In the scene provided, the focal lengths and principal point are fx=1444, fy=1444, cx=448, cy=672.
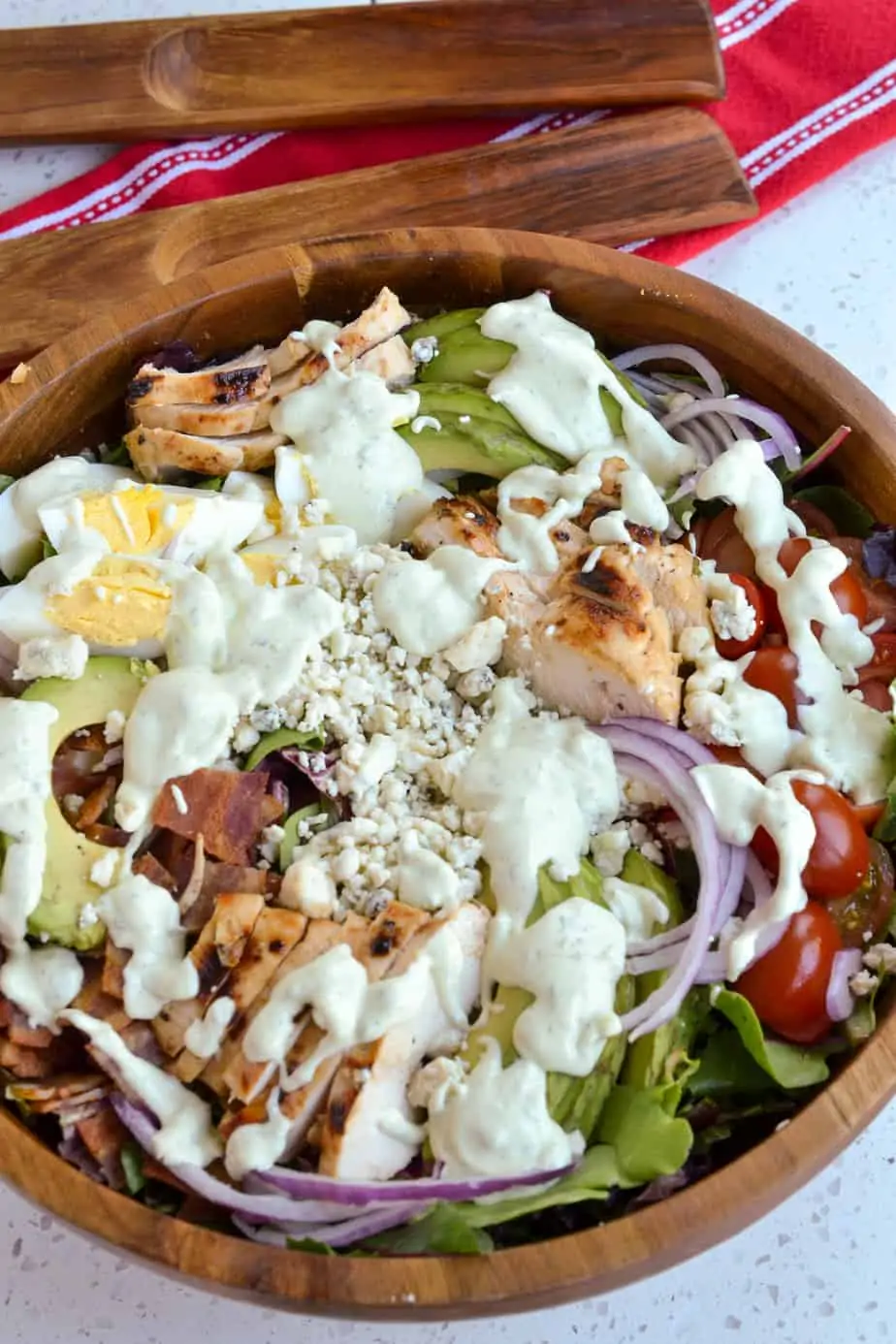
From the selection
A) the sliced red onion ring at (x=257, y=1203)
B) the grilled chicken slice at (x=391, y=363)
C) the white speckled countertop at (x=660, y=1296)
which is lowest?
the white speckled countertop at (x=660, y=1296)

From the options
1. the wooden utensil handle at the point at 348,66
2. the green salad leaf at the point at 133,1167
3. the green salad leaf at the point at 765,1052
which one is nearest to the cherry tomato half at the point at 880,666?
the green salad leaf at the point at 765,1052

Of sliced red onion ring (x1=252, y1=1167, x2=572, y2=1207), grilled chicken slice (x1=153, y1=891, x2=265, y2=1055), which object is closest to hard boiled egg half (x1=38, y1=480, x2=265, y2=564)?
grilled chicken slice (x1=153, y1=891, x2=265, y2=1055)

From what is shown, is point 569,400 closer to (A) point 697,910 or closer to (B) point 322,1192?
(A) point 697,910

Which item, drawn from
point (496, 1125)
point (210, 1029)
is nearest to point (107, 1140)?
point (210, 1029)

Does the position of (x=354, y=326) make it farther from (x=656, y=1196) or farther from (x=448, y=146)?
(x=656, y=1196)

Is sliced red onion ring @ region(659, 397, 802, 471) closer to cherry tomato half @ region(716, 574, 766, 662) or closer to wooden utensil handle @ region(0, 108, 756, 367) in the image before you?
cherry tomato half @ region(716, 574, 766, 662)

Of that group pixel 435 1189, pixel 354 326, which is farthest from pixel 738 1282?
→ pixel 354 326

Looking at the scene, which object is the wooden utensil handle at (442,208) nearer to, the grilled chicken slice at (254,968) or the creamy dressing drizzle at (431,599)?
the creamy dressing drizzle at (431,599)
